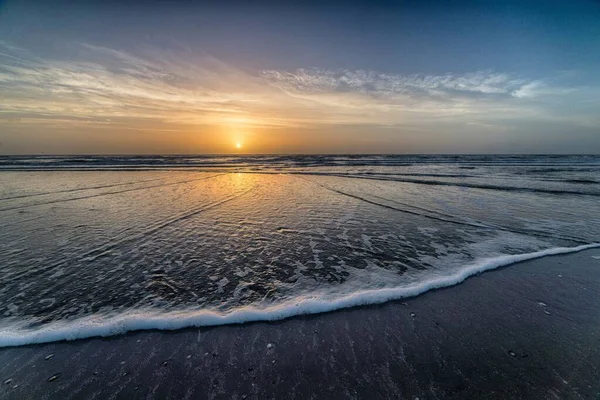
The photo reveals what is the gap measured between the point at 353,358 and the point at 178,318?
2.15 meters

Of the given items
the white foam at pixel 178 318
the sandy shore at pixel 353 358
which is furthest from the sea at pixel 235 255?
the sandy shore at pixel 353 358

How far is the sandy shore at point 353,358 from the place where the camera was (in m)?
2.46

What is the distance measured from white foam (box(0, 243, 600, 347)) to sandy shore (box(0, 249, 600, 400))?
11 cm

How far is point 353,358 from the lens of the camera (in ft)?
9.24

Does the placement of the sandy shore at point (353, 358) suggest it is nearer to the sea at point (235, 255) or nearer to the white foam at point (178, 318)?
the white foam at point (178, 318)

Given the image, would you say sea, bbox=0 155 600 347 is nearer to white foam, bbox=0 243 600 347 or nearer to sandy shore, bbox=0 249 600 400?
white foam, bbox=0 243 600 347

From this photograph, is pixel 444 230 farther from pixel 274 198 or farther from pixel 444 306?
pixel 274 198

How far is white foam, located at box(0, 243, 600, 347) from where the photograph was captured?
313 centimetres

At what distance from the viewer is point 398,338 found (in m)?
3.12

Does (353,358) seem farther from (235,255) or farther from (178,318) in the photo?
(235,255)

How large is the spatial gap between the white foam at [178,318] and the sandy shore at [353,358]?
0.11m

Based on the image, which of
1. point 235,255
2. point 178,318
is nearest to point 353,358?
point 178,318

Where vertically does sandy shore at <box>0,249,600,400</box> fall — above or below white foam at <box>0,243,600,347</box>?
below

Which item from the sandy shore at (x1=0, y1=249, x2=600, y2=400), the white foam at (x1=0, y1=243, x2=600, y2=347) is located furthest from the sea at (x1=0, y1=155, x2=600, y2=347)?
the sandy shore at (x1=0, y1=249, x2=600, y2=400)
